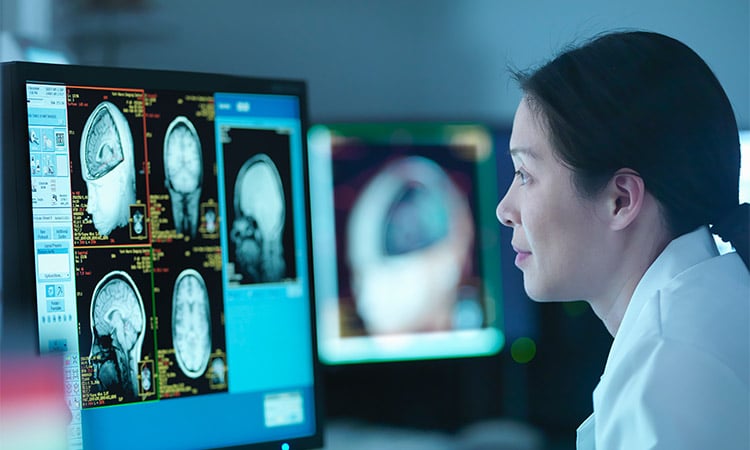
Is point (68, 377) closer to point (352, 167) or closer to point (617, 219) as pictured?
point (617, 219)

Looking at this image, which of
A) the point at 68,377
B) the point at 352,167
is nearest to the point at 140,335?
the point at 68,377

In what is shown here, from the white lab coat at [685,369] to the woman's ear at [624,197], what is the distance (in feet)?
0.31

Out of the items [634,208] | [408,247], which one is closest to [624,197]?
[634,208]

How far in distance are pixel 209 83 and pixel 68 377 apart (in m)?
0.40

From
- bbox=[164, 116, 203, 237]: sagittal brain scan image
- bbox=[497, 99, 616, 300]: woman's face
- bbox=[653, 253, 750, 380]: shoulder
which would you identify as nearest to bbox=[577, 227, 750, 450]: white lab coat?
bbox=[653, 253, 750, 380]: shoulder

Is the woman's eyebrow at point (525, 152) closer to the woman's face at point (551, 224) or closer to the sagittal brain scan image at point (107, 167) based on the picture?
the woman's face at point (551, 224)

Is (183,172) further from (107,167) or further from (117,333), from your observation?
(117,333)

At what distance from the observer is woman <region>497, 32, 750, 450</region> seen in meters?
0.88

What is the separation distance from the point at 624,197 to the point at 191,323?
563 millimetres

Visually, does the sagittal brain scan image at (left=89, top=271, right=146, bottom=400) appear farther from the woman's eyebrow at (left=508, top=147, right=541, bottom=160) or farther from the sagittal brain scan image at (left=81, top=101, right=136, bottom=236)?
the woman's eyebrow at (left=508, top=147, right=541, bottom=160)

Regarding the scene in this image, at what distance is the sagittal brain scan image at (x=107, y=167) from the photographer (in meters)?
0.96

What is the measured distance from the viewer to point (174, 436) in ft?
3.28

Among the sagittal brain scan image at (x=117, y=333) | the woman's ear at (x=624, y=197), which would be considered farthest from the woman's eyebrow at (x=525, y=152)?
the sagittal brain scan image at (x=117, y=333)

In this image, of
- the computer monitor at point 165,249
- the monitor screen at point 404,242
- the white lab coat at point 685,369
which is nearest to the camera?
the white lab coat at point 685,369
